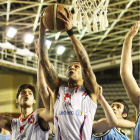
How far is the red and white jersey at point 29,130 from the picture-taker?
105 inches

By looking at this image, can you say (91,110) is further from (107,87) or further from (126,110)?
(107,87)

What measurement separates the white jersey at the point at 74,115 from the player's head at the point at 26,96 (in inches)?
28.9

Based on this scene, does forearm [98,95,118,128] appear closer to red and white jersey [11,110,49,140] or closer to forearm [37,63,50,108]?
forearm [37,63,50,108]

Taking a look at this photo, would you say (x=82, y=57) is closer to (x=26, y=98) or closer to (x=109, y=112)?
(x=109, y=112)

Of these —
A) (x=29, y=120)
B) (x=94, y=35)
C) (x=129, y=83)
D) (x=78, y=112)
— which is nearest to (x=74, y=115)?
(x=78, y=112)

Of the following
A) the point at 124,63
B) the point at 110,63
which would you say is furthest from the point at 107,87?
the point at 124,63

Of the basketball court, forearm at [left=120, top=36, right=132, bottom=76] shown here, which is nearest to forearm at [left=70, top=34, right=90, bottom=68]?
forearm at [left=120, top=36, right=132, bottom=76]

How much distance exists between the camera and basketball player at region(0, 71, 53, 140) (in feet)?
8.74

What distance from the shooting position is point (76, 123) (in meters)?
2.16

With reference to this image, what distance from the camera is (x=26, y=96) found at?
2.97 metres

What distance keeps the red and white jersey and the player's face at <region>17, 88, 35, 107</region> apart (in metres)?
Result: 0.16

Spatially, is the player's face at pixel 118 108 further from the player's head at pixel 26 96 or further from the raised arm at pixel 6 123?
the raised arm at pixel 6 123

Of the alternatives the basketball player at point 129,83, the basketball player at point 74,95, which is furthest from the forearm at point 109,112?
the basketball player at point 129,83

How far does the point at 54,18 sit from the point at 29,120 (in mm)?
1322
